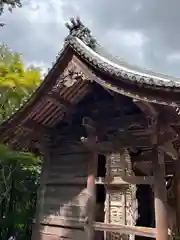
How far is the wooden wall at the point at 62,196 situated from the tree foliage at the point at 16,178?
11.8 ft

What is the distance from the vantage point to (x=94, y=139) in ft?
18.4

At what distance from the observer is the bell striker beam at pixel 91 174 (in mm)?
5199

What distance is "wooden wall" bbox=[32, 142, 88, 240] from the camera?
5.61m

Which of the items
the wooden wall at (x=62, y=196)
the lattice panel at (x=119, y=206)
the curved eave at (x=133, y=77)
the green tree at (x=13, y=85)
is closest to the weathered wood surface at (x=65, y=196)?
the wooden wall at (x=62, y=196)

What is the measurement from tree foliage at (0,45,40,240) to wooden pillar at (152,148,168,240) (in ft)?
20.6

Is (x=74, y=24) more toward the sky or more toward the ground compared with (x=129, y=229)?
more toward the sky

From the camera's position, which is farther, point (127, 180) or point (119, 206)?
point (119, 206)

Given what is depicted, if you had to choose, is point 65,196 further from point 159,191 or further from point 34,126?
point 159,191

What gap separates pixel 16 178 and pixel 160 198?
8955 mm

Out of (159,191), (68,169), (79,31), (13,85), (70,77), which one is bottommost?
(159,191)

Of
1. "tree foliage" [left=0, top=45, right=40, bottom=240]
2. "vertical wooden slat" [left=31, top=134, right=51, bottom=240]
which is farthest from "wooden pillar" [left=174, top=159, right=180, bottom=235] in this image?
"tree foliage" [left=0, top=45, right=40, bottom=240]

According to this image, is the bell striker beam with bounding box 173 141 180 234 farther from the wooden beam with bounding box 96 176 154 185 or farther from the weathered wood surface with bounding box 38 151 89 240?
the weathered wood surface with bounding box 38 151 89 240

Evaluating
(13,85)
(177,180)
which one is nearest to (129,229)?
(177,180)

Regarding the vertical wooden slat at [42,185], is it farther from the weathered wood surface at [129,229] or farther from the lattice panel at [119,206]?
the weathered wood surface at [129,229]
